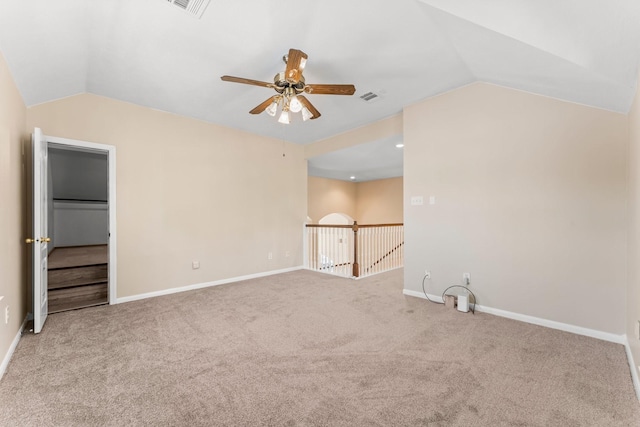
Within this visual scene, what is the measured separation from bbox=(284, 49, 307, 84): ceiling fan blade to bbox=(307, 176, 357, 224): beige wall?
18.8 feet

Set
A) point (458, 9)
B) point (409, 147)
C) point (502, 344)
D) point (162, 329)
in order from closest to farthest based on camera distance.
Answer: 1. point (458, 9)
2. point (502, 344)
3. point (162, 329)
4. point (409, 147)

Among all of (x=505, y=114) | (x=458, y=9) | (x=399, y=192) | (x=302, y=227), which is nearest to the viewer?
(x=458, y=9)

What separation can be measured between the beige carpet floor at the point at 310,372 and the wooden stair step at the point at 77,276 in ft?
2.18

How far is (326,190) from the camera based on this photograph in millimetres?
8594

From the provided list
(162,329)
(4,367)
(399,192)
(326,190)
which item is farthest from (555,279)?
(326,190)

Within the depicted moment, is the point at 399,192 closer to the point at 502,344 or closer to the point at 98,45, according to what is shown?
the point at 502,344

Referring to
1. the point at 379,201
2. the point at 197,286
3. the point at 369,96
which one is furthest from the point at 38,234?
the point at 379,201

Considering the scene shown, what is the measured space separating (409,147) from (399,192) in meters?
4.52

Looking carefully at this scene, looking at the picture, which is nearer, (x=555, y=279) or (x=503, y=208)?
(x=555, y=279)

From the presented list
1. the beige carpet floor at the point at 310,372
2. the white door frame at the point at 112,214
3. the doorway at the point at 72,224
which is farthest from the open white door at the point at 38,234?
the white door frame at the point at 112,214

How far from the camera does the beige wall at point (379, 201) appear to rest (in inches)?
326

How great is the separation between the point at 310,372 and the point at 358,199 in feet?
25.5

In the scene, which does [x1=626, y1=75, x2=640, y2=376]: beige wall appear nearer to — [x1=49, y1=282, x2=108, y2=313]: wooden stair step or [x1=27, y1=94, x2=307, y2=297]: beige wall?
[x1=27, y1=94, x2=307, y2=297]: beige wall

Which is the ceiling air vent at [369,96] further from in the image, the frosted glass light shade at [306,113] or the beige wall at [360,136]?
the frosted glass light shade at [306,113]
